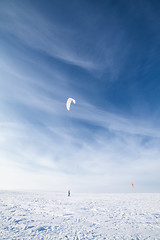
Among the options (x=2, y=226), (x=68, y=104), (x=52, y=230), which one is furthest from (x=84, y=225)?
(x=68, y=104)

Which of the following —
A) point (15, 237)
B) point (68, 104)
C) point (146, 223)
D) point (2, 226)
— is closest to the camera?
point (15, 237)

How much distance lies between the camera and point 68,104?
3597 centimetres

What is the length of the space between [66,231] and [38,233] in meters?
1.44

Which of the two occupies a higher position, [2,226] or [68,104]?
[68,104]

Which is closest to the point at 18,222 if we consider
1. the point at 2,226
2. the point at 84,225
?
the point at 2,226

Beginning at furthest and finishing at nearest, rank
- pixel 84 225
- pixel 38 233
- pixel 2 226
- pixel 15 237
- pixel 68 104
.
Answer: pixel 68 104 < pixel 84 225 < pixel 2 226 < pixel 38 233 < pixel 15 237

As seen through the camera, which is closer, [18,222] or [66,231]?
[66,231]

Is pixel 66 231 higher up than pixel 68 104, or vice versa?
pixel 68 104

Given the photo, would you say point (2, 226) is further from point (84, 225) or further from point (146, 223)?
point (146, 223)

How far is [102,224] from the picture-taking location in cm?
923

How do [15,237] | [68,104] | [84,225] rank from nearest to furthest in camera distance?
[15,237]
[84,225]
[68,104]

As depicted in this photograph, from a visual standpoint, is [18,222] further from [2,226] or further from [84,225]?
[84,225]

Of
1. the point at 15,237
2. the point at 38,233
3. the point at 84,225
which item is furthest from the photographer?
the point at 84,225

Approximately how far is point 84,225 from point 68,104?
29102 mm
